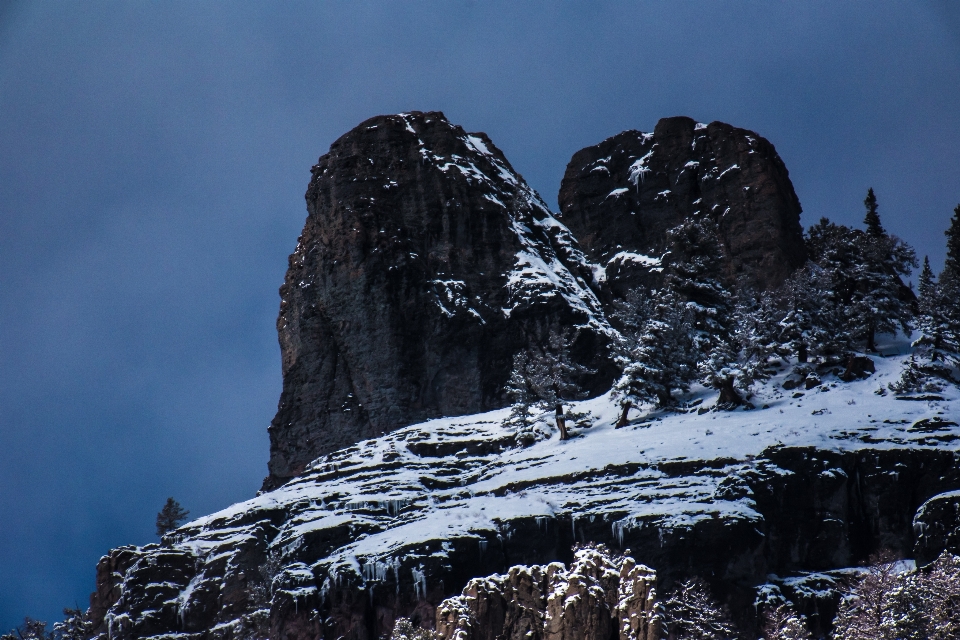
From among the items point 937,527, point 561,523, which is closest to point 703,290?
point 561,523

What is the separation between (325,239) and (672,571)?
284 feet

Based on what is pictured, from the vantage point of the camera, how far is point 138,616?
8962cm

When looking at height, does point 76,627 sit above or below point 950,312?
below

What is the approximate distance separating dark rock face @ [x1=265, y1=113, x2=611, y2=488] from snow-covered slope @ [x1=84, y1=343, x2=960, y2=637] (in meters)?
30.5

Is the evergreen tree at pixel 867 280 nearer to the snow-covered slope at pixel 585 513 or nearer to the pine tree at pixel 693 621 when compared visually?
the snow-covered slope at pixel 585 513

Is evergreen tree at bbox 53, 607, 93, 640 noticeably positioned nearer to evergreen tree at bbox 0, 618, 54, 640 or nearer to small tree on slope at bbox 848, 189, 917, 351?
evergreen tree at bbox 0, 618, 54, 640

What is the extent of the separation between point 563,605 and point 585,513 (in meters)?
28.8

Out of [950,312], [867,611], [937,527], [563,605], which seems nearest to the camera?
[563,605]

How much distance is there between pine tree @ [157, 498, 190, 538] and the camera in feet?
411

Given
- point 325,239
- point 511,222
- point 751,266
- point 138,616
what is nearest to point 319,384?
point 325,239

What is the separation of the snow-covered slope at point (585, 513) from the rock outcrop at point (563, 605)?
18.5 m

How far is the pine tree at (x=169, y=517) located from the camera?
125312 millimetres

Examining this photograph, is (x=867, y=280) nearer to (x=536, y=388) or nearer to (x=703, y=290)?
(x=703, y=290)

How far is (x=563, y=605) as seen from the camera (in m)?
46.5
